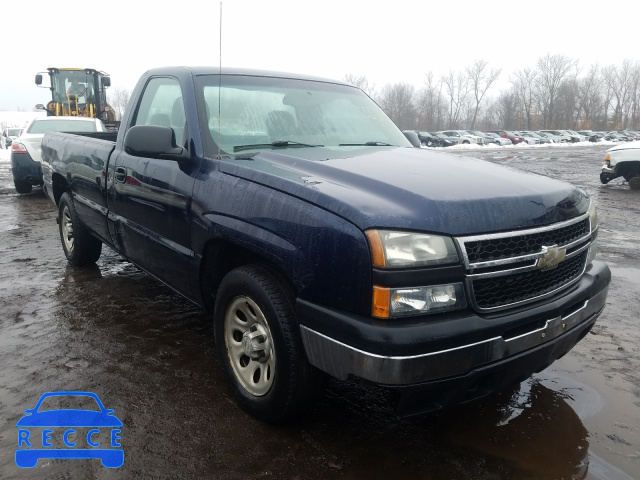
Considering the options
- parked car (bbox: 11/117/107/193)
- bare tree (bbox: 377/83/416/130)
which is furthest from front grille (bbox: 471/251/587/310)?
bare tree (bbox: 377/83/416/130)

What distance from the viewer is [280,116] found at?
350 centimetres

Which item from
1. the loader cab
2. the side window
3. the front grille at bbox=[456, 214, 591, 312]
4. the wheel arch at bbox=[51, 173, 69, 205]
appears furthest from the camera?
the loader cab

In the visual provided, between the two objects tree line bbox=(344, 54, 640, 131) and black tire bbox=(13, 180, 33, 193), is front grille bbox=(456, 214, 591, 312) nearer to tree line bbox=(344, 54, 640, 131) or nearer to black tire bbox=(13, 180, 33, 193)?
black tire bbox=(13, 180, 33, 193)

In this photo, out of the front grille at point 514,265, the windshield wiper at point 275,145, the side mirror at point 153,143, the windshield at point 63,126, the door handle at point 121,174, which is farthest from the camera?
the windshield at point 63,126

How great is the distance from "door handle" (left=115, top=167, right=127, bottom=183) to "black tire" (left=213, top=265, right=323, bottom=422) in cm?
159

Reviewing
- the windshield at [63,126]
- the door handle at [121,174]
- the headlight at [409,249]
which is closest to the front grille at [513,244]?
the headlight at [409,249]

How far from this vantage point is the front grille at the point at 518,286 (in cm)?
221

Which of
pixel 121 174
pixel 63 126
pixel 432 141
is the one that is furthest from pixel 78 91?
pixel 432 141

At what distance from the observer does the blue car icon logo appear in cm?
245

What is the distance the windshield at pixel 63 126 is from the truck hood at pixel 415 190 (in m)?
9.68

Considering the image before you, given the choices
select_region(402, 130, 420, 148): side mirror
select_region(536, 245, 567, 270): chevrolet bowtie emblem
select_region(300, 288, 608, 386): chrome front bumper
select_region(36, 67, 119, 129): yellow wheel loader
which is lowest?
select_region(300, 288, 608, 386): chrome front bumper

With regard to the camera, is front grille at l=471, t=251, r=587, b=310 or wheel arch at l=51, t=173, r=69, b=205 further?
wheel arch at l=51, t=173, r=69, b=205

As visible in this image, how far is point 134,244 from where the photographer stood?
392 centimetres

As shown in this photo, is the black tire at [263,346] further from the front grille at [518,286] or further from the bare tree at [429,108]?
the bare tree at [429,108]
